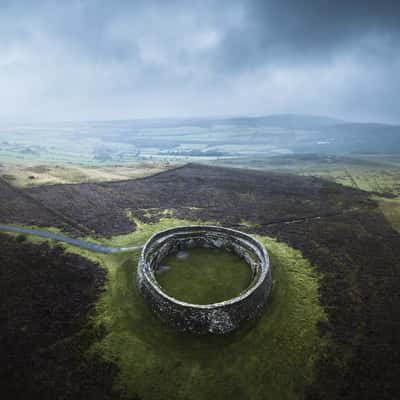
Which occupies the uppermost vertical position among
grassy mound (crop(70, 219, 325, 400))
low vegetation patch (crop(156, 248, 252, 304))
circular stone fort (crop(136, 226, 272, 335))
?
circular stone fort (crop(136, 226, 272, 335))

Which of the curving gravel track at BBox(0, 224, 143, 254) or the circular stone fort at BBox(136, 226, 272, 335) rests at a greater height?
the circular stone fort at BBox(136, 226, 272, 335)

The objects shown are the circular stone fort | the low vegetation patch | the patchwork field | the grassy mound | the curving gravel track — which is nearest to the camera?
the grassy mound

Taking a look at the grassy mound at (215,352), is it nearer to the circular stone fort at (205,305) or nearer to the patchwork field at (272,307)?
the patchwork field at (272,307)

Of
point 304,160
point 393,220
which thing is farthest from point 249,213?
point 304,160

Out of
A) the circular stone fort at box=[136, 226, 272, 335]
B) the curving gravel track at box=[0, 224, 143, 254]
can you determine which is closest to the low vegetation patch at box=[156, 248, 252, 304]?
the circular stone fort at box=[136, 226, 272, 335]

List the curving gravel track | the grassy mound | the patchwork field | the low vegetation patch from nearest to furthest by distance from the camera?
the grassy mound, the patchwork field, the low vegetation patch, the curving gravel track

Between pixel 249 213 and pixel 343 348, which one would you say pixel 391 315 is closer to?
pixel 343 348

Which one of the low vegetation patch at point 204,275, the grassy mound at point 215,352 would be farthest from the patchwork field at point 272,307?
the low vegetation patch at point 204,275

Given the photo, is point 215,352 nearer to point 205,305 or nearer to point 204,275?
point 205,305

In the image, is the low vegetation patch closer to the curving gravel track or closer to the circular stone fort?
the circular stone fort

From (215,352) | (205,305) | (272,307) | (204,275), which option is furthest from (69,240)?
(272,307)
